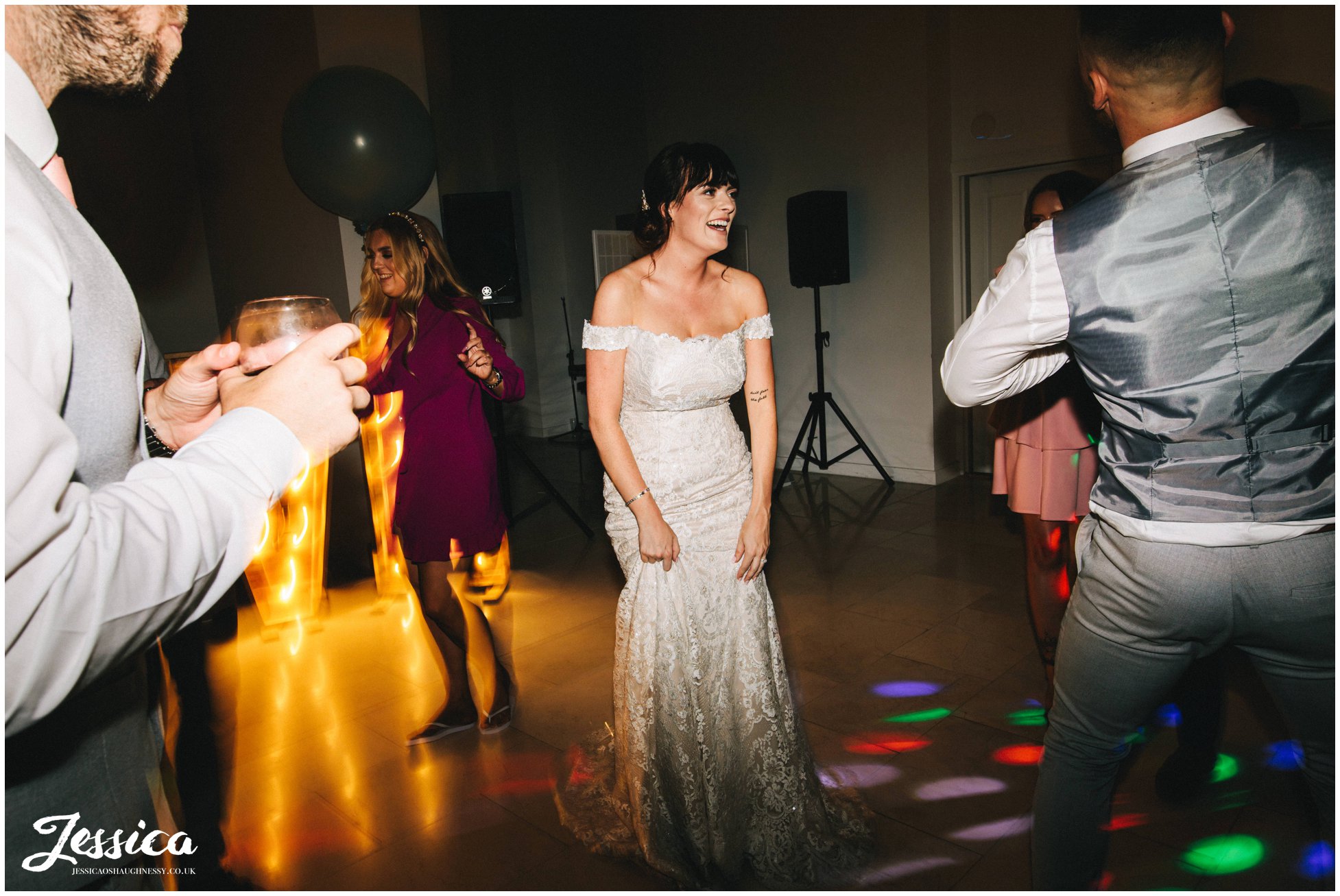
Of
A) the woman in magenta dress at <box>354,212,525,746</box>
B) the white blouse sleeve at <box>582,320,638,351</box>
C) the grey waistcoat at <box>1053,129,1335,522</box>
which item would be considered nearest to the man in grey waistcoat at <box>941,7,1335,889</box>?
the grey waistcoat at <box>1053,129,1335,522</box>

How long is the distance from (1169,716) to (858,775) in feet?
3.66

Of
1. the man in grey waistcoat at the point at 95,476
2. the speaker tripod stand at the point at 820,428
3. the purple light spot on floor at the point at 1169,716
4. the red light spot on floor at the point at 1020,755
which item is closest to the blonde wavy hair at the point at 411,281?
the man in grey waistcoat at the point at 95,476

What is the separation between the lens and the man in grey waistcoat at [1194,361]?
A: 1173 millimetres

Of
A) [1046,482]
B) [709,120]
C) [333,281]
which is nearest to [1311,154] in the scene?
[1046,482]

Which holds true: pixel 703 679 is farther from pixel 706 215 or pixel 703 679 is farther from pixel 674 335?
pixel 706 215

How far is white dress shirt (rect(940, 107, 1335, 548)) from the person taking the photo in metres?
1.24

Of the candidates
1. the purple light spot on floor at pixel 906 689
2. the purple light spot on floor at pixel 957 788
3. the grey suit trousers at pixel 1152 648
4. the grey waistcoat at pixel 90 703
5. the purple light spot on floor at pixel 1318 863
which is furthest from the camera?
the purple light spot on floor at pixel 906 689

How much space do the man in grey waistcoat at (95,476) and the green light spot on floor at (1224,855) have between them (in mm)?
2170

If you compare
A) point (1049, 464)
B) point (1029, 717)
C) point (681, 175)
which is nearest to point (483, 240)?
point (681, 175)

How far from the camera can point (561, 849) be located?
2.06m

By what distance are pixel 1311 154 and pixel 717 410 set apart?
1.27 metres

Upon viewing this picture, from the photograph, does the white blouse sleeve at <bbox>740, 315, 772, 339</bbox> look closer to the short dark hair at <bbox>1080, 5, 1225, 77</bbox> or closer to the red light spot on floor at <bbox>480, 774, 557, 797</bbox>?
the short dark hair at <bbox>1080, 5, 1225, 77</bbox>

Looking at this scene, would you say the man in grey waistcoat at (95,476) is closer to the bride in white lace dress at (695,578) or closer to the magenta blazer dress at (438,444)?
the bride in white lace dress at (695,578)

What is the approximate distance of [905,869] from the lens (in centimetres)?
191
